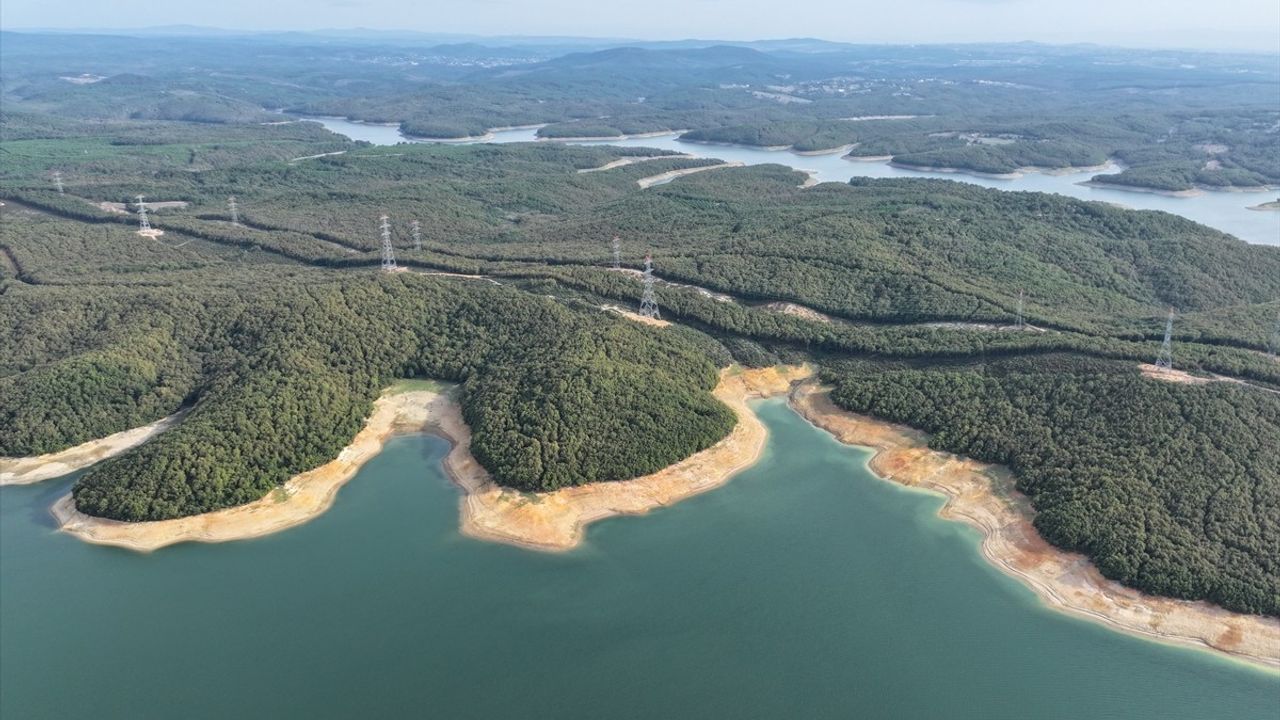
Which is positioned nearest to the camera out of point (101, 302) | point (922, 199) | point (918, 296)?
point (101, 302)

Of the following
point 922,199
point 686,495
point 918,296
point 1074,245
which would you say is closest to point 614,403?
point 686,495

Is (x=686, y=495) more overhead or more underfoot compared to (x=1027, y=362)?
more underfoot

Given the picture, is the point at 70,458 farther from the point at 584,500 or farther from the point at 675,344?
the point at 675,344

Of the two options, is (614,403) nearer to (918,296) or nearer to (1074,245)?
(918,296)

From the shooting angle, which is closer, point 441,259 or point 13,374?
point 13,374

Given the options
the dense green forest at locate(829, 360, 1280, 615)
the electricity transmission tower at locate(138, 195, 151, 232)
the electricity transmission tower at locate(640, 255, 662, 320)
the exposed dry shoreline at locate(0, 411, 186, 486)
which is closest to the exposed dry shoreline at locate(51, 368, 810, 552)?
the exposed dry shoreline at locate(0, 411, 186, 486)

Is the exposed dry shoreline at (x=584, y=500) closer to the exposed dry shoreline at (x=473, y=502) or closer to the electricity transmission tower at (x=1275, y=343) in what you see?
the exposed dry shoreline at (x=473, y=502)
